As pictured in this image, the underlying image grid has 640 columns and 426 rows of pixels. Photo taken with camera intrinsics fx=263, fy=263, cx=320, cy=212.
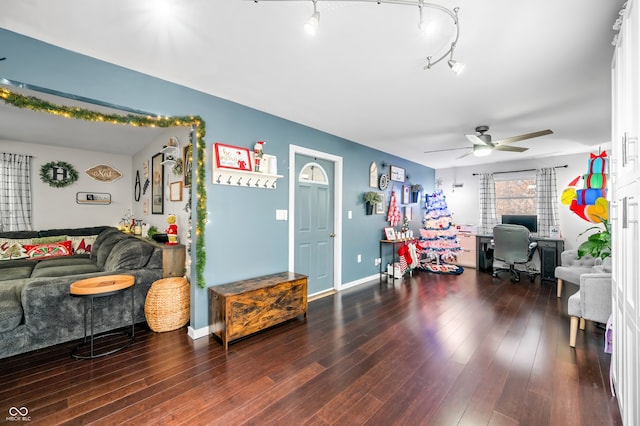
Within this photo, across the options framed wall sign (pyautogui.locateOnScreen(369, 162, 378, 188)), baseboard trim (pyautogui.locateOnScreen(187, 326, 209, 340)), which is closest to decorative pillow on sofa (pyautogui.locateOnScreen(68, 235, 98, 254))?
baseboard trim (pyautogui.locateOnScreen(187, 326, 209, 340))

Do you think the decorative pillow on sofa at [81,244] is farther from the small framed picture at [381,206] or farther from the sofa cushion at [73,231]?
the small framed picture at [381,206]

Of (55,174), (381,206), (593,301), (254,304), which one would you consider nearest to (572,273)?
(593,301)

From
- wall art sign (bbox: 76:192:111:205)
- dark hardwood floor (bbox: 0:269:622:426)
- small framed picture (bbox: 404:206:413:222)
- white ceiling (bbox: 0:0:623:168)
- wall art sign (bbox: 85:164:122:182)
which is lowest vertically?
dark hardwood floor (bbox: 0:269:622:426)

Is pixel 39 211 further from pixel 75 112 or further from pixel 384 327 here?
pixel 384 327

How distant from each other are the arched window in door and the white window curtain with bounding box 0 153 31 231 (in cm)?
500

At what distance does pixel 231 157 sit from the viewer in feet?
9.25

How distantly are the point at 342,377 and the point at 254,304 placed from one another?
111 centimetres

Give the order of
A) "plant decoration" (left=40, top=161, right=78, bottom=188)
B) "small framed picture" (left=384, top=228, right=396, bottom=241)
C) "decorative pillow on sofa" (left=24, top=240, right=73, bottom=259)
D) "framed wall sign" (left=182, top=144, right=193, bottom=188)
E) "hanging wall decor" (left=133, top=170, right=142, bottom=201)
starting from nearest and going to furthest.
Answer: "framed wall sign" (left=182, top=144, right=193, bottom=188) < "decorative pillow on sofa" (left=24, top=240, right=73, bottom=259) < "plant decoration" (left=40, top=161, right=78, bottom=188) < "small framed picture" (left=384, top=228, right=396, bottom=241) < "hanging wall decor" (left=133, top=170, right=142, bottom=201)

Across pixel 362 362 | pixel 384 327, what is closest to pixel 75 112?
pixel 362 362

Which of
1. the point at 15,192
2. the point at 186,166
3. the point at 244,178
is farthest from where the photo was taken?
the point at 15,192

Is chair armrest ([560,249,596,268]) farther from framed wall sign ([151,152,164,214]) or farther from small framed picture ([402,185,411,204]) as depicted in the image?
framed wall sign ([151,152,164,214])

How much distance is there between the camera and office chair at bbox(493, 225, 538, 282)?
4.77 meters

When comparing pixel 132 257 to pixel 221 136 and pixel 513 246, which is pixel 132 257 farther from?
pixel 513 246

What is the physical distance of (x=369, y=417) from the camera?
1.63 meters
